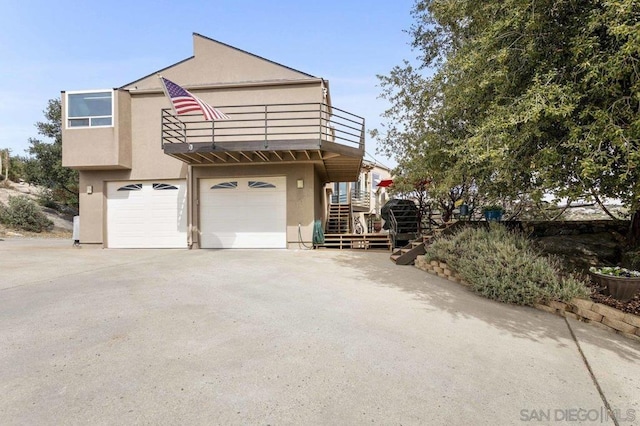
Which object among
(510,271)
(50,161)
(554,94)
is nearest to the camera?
(554,94)

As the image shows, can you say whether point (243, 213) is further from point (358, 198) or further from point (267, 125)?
point (358, 198)

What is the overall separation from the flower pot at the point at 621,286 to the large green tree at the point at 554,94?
3.41ft

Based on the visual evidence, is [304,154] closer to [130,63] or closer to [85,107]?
[85,107]

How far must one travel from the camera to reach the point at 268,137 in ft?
32.9

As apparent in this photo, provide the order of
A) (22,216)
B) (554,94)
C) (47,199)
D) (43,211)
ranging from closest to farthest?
1. (554,94)
2. (22,216)
3. (43,211)
4. (47,199)

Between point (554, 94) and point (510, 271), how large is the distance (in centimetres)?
257

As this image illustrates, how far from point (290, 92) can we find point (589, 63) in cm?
799

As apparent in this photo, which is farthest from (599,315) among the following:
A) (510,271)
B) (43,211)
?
(43,211)

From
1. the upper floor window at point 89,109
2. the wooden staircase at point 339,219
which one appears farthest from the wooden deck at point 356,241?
the upper floor window at point 89,109

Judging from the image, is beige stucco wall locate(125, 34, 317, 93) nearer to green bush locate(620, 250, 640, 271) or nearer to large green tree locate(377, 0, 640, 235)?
large green tree locate(377, 0, 640, 235)

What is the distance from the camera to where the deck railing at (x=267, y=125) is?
31.2ft

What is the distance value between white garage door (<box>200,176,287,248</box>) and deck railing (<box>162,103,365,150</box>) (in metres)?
1.44

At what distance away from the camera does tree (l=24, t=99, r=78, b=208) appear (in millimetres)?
19328

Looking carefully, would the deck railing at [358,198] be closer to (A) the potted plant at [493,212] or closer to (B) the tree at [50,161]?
(A) the potted plant at [493,212]
